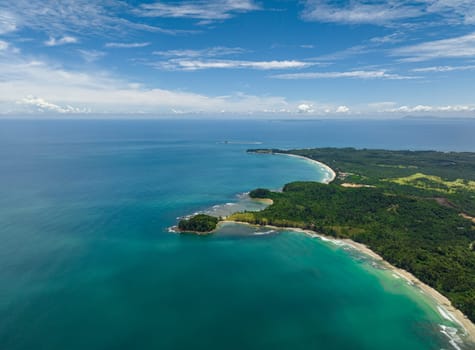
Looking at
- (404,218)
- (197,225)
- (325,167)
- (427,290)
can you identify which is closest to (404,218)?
(404,218)

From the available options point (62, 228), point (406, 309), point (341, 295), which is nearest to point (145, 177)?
point (62, 228)

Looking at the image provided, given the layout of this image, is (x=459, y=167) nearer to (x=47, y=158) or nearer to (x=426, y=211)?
(x=426, y=211)

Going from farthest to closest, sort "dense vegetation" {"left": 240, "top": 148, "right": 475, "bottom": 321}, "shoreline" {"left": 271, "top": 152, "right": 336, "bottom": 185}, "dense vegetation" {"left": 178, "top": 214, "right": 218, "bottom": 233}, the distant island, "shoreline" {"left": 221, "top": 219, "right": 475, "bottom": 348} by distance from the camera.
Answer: "shoreline" {"left": 271, "top": 152, "right": 336, "bottom": 185} < "dense vegetation" {"left": 178, "top": 214, "right": 218, "bottom": 233} < "dense vegetation" {"left": 240, "top": 148, "right": 475, "bottom": 321} < the distant island < "shoreline" {"left": 221, "top": 219, "right": 475, "bottom": 348}

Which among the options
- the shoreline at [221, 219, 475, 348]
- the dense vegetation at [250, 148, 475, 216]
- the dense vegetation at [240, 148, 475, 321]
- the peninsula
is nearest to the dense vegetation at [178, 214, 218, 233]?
the peninsula

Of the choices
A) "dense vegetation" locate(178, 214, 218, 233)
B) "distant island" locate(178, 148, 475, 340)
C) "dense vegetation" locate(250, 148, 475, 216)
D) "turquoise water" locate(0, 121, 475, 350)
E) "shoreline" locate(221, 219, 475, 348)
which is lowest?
"turquoise water" locate(0, 121, 475, 350)

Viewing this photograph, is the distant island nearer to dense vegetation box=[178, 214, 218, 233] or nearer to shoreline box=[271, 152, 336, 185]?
dense vegetation box=[178, 214, 218, 233]

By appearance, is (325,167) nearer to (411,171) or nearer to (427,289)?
(411,171)
